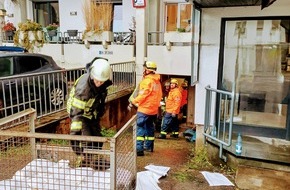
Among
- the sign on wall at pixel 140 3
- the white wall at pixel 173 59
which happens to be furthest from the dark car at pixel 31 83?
the sign on wall at pixel 140 3

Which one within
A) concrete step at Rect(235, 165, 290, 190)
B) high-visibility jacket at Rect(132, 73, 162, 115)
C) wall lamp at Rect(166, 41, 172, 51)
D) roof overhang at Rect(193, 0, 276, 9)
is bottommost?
concrete step at Rect(235, 165, 290, 190)

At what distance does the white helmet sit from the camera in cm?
330

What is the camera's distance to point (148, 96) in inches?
221

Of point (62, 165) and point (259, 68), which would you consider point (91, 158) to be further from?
point (259, 68)

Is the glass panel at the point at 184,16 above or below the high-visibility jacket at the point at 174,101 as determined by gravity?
above

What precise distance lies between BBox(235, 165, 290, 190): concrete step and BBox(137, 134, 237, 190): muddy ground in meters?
0.17

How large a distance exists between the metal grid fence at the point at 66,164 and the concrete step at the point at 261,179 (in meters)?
2.20

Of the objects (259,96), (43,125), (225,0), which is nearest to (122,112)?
(43,125)

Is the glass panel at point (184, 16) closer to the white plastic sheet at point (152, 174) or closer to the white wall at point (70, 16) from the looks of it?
the white wall at point (70, 16)

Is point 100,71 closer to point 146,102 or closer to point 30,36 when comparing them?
point 146,102

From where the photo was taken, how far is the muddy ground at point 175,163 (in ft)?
13.9

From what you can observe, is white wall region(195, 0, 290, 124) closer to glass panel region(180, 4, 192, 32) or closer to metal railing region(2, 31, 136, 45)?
metal railing region(2, 31, 136, 45)

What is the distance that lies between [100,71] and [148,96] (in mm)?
2415

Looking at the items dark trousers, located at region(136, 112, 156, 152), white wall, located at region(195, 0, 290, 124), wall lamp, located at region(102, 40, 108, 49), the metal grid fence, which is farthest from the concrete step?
wall lamp, located at region(102, 40, 108, 49)
